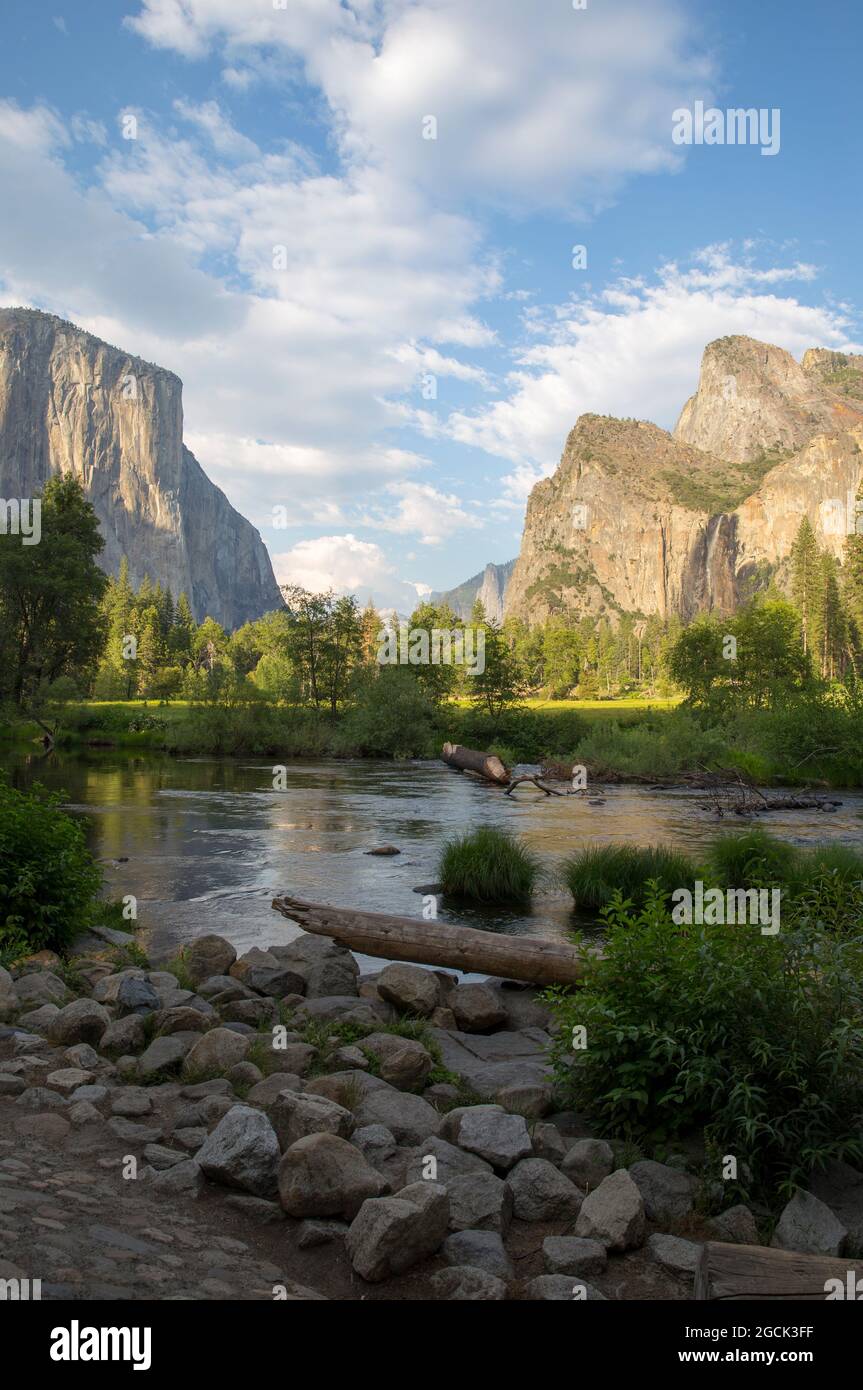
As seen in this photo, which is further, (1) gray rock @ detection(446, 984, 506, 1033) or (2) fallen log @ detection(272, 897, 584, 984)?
(2) fallen log @ detection(272, 897, 584, 984)

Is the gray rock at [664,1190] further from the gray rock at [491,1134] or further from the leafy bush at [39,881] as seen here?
the leafy bush at [39,881]

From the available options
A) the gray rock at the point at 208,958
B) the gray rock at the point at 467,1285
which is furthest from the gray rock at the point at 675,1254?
the gray rock at the point at 208,958

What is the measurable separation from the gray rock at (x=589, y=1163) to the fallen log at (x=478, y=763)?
103 ft

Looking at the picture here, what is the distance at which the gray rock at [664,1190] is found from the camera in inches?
198

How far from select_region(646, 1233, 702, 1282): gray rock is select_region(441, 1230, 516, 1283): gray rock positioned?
75 centimetres

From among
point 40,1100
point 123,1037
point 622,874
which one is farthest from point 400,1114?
point 622,874

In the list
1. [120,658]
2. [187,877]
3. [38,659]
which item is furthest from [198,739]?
[120,658]

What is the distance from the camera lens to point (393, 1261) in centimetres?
440

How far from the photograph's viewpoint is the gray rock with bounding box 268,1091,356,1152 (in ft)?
18.2

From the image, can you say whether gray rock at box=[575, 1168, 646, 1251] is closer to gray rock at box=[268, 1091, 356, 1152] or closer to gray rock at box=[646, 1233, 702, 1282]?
gray rock at box=[646, 1233, 702, 1282]

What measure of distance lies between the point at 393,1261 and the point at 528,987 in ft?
21.4

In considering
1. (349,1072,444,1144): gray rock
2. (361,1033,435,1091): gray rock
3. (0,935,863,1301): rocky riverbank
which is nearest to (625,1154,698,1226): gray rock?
(0,935,863,1301): rocky riverbank
